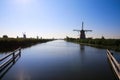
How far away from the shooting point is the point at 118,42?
36.4 metres

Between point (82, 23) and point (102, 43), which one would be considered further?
point (82, 23)

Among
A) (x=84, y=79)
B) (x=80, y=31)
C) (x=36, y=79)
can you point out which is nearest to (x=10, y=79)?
(x=36, y=79)

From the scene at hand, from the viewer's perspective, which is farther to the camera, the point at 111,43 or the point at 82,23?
the point at 82,23

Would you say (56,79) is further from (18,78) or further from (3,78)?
(3,78)

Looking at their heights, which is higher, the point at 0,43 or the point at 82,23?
the point at 82,23

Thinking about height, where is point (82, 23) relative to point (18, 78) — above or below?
above

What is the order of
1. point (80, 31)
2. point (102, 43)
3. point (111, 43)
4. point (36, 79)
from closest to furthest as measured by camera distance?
point (36, 79) < point (111, 43) < point (102, 43) < point (80, 31)

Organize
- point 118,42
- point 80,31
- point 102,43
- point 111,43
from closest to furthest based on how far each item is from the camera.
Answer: point 118,42 < point 111,43 < point 102,43 < point 80,31

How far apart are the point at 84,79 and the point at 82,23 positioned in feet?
239

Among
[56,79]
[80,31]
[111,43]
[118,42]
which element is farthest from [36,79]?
[80,31]

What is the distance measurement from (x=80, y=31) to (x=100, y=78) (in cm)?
7039

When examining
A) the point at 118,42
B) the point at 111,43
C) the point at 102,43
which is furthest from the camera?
the point at 102,43

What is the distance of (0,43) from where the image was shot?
37844mm

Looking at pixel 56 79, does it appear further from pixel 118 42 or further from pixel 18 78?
pixel 118 42
